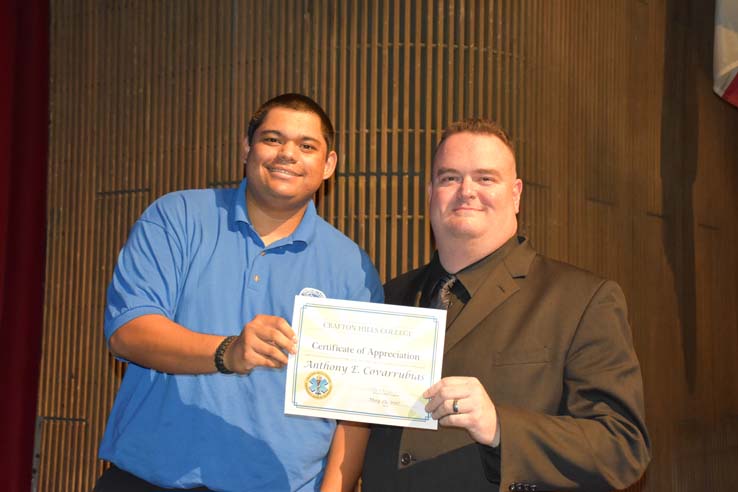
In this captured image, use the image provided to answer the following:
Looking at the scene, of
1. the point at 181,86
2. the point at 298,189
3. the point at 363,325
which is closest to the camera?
the point at 363,325

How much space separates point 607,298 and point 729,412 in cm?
556

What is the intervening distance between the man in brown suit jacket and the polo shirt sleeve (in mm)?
667

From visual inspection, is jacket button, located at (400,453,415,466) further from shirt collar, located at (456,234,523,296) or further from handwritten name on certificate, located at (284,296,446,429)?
shirt collar, located at (456,234,523,296)

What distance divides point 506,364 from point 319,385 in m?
0.48

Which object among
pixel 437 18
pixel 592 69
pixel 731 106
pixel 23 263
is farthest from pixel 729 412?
pixel 23 263

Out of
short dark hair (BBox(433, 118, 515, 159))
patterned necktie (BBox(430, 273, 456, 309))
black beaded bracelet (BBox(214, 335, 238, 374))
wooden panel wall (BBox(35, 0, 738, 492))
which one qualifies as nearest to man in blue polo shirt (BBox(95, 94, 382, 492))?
black beaded bracelet (BBox(214, 335, 238, 374))

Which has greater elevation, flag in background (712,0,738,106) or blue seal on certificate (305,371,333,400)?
flag in background (712,0,738,106)

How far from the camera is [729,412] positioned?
22.7 feet

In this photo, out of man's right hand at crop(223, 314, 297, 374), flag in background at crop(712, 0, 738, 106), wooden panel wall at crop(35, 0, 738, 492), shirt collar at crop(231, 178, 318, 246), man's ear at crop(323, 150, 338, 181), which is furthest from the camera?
flag in background at crop(712, 0, 738, 106)

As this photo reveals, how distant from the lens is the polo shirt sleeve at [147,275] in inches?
85.2

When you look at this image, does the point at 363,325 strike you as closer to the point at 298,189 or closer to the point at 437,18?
the point at 298,189

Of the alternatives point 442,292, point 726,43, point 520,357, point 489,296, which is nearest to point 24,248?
point 442,292

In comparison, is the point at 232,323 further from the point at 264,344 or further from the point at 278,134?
the point at 278,134

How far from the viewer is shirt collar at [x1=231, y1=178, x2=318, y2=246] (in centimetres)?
237
